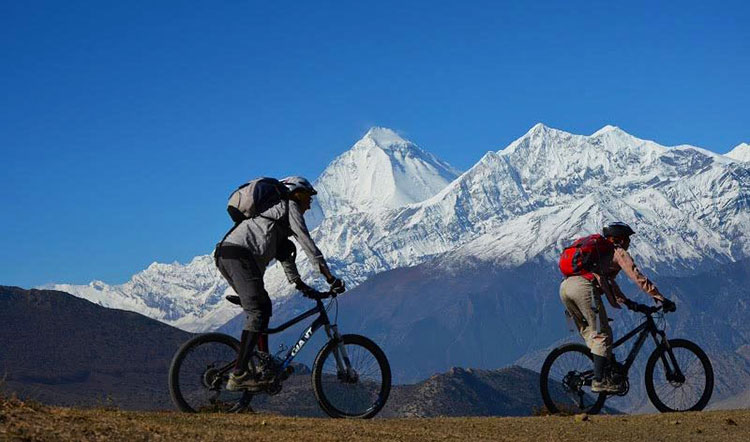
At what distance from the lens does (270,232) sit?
1681cm

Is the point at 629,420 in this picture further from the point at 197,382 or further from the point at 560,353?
the point at 197,382

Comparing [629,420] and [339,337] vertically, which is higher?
[339,337]

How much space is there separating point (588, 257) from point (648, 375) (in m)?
2.65

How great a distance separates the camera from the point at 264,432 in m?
14.8

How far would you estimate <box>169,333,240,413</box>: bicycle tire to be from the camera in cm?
1700

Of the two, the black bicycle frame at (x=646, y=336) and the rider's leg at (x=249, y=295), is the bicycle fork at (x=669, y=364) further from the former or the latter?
the rider's leg at (x=249, y=295)

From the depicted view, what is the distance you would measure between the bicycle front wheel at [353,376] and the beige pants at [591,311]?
150 inches

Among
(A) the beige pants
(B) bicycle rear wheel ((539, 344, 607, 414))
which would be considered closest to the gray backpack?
(A) the beige pants

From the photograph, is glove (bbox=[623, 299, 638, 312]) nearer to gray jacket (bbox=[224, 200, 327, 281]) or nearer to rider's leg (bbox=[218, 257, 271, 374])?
gray jacket (bbox=[224, 200, 327, 281])

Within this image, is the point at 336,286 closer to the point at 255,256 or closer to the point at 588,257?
the point at 255,256

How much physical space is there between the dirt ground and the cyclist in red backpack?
116cm

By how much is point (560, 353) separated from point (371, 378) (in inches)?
170

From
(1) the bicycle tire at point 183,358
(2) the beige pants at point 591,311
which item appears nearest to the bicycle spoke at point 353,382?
(1) the bicycle tire at point 183,358

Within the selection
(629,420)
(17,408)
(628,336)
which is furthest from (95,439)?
(628,336)
